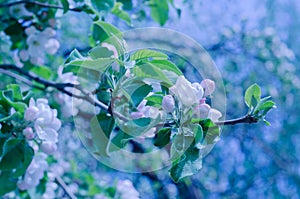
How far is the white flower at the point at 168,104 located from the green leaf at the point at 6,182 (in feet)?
2.05

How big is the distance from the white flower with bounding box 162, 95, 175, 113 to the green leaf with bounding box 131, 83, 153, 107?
62mm

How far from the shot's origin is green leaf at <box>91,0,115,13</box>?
4.98 ft

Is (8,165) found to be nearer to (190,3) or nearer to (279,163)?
(190,3)

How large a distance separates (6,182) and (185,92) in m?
0.69

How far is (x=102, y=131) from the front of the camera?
1.01 metres

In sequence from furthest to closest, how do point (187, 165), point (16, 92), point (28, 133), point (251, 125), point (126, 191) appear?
point (251, 125)
point (126, 191)
point (16, 92)
point (28, 133)
point (187, 165)

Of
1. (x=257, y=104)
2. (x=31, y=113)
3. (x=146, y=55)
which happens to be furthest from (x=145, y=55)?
(x=31, y=113)

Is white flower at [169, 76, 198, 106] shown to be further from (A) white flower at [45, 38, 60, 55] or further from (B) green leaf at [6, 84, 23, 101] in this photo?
(A) white flower at [45, 38, 60, 55]

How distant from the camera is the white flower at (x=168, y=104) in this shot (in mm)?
835

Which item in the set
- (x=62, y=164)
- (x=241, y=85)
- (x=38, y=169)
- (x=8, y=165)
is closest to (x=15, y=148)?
(x=8, y=165)

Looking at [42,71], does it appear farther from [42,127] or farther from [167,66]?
[167,66]

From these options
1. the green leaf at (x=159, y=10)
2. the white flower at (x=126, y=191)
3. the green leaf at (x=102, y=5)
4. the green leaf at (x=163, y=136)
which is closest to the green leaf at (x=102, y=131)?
the green leaf at (x=163, y=136)

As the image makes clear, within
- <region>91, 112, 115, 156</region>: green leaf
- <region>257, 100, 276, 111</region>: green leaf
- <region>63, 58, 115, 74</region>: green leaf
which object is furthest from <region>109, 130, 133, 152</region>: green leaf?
<region>257, 100, 276, 111</region>: green leaf

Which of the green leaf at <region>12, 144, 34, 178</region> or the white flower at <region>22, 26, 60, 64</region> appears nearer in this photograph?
the green leaf at <region>12, 144, 34, 178</region>
